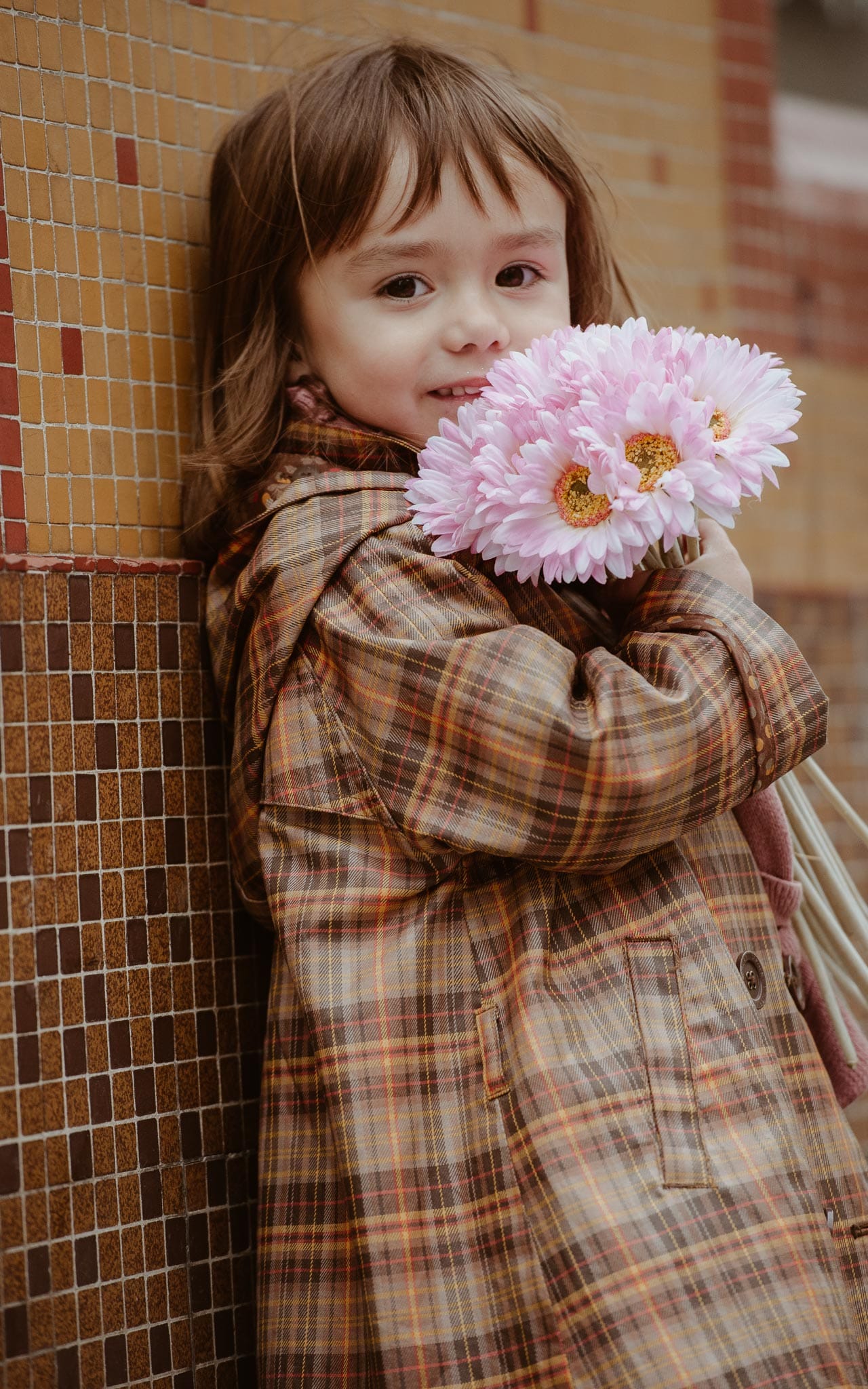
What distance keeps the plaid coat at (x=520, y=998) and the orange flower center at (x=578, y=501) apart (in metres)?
0.11

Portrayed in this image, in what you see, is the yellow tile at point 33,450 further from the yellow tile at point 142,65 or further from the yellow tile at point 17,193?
the yellow tile at point 142,65

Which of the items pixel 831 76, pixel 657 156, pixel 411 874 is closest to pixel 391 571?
pixel 411 874

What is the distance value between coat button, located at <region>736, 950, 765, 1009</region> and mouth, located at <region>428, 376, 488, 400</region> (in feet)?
1.95

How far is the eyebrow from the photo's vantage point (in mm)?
1254

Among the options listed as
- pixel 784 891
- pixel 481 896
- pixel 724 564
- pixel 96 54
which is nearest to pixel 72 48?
pixel 96 54

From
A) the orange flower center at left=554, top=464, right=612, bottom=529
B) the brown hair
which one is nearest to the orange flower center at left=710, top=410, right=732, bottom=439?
the orange flower center at left=554, top=464, right=612, bottom=529

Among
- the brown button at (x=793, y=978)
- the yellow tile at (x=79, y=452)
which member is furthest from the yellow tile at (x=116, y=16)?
the brown button at (x=793, y=978)

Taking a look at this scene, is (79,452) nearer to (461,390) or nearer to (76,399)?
(76,399)

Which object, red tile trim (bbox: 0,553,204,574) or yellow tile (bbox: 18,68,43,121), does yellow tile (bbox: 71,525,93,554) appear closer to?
red tile trim (bbox: 0,553,204,574)

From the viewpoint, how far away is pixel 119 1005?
1.25 m

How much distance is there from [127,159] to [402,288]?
0.34m

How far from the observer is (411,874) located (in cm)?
115

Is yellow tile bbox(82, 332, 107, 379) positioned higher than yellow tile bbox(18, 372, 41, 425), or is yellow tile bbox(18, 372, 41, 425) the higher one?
yellow tile bbox(82, 332, 107, 379)

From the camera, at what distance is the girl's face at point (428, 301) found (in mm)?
1258
